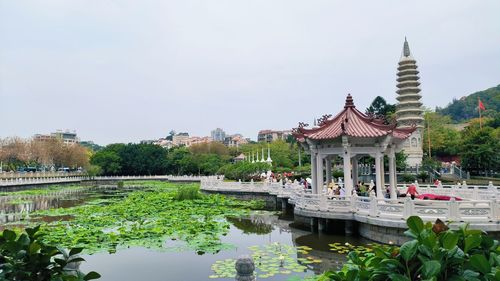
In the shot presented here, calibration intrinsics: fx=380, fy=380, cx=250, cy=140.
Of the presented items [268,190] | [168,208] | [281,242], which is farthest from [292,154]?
[281,242]

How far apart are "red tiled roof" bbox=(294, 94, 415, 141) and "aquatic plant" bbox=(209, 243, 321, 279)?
15.2ft

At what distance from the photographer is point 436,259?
253 cm

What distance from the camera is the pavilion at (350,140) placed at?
13844 mm

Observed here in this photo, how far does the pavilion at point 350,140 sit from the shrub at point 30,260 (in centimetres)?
1173

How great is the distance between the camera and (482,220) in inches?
391

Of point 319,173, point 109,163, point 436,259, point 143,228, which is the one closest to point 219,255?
point 143,228

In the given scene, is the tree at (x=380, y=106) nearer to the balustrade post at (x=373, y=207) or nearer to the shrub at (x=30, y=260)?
the balustrade post at (x=373, y=207)

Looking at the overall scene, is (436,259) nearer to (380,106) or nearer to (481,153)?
(481,153)

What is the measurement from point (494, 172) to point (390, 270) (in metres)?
40.2

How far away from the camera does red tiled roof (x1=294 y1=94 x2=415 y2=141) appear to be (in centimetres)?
1380

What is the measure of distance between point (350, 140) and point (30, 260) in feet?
40.8

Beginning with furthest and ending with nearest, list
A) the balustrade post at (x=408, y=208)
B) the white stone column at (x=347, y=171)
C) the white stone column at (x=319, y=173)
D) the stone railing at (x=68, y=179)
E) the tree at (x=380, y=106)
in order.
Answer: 1. the tree at (x=380, y=106)
2. the stone railing at (x=68, y=179)
3. the white stone column at (x=319, y=173)
4. the white stone column at (x=347, y=171)
5. the balustrade post at (x=408, y=208)

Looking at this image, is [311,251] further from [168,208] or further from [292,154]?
[292,154]

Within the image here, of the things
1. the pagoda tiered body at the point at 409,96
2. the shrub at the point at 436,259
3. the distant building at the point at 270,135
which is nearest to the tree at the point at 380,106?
the pagoda tiered body at the point at 409,96
